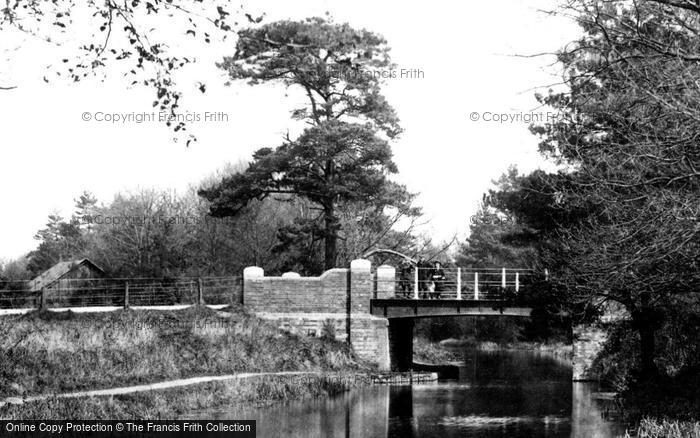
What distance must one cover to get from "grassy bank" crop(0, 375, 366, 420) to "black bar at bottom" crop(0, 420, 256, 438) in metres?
0.48

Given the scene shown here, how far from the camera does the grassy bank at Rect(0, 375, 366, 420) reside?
60.7 feet

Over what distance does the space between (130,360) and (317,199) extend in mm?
15676

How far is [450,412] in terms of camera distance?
2358 cm

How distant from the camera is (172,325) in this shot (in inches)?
1129

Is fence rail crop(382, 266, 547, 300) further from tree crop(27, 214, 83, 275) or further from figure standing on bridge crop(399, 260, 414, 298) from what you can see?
tree crop(27, 214, 83, 275)

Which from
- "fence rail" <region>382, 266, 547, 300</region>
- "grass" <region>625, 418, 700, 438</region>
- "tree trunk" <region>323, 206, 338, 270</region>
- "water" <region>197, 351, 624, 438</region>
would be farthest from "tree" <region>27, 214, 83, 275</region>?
"grass" <region>625, 418, 700, 438</region>

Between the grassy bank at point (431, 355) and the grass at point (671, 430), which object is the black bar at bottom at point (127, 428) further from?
the grassy bank at point (431, 355)

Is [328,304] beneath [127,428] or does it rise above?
above

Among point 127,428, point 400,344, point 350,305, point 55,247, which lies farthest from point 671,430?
point 55,247

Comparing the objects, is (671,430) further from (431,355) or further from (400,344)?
(431,355)

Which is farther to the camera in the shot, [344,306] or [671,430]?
[344,306]

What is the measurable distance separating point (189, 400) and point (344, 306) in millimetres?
11216

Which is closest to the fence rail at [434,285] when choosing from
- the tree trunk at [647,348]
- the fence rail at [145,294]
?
the fence rail at [145,294]

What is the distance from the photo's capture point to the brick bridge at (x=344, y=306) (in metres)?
32.5
